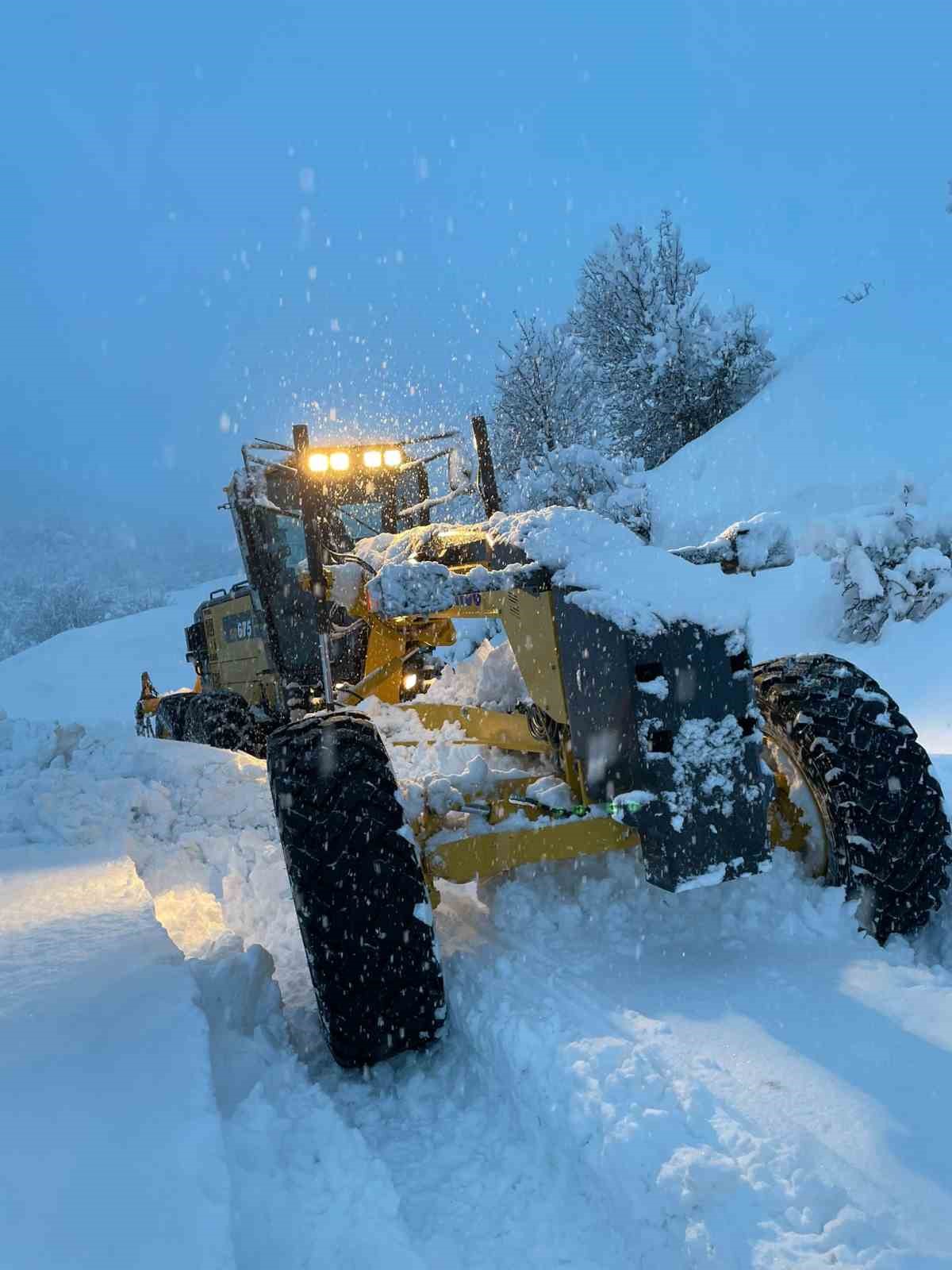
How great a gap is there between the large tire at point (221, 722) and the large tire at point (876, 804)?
5.61 m

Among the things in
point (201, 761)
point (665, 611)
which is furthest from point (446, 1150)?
point (201, 761)

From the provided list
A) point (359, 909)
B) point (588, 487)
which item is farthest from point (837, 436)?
point (359, 909)

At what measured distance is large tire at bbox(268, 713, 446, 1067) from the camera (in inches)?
109

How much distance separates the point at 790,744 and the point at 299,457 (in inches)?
122

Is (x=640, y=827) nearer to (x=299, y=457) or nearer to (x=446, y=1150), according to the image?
Result: (x=446, y=1150)

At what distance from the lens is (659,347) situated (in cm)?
2403

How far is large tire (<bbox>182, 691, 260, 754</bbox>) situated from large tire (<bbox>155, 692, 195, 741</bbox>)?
27 cm

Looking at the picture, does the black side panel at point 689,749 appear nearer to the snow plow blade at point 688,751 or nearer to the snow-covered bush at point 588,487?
the snow plow blade at point 688,751

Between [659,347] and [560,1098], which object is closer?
[560,1098]

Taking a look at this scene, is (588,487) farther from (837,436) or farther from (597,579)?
(597,579)

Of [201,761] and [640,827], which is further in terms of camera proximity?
[201,761]

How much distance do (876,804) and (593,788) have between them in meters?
0.99

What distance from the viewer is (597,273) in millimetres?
26359

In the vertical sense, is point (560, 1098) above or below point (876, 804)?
below
